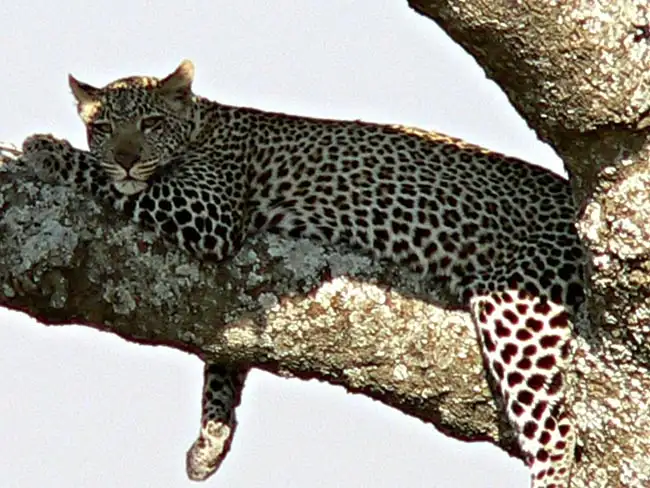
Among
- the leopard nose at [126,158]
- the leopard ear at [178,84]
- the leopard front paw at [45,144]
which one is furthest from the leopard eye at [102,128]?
the leopard front paw at [45,144]

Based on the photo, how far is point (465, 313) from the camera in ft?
31.2

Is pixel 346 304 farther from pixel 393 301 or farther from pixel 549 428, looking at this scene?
pixel 549 428

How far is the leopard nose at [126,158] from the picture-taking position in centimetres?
1034

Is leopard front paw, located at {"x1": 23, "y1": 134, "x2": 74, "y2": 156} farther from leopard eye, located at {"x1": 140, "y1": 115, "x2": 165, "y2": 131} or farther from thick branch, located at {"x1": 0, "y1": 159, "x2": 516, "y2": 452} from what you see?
leopard eye, located at {"x1": 140, "y1": 115, "x2": 165, "y2": 131}

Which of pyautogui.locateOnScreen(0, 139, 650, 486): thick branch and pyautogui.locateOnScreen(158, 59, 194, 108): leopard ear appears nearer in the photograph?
pyautogui.locateOnScreen(0, 139, 650, 486): thick branch

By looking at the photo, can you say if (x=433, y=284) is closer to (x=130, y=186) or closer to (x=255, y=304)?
(x=255, y=304)

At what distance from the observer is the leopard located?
934 cm

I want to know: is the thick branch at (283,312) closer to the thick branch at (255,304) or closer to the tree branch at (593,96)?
the thick branch at (255,304)

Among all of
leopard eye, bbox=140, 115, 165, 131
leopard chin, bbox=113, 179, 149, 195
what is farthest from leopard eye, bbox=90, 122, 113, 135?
leopard chin, bbox=113, 179, 149, 195

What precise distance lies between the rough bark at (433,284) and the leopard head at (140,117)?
157 cm

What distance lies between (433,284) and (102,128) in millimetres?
2374

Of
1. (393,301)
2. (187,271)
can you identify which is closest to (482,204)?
(393,301)

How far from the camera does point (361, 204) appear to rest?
10391mm

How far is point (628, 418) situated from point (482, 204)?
2405mm
